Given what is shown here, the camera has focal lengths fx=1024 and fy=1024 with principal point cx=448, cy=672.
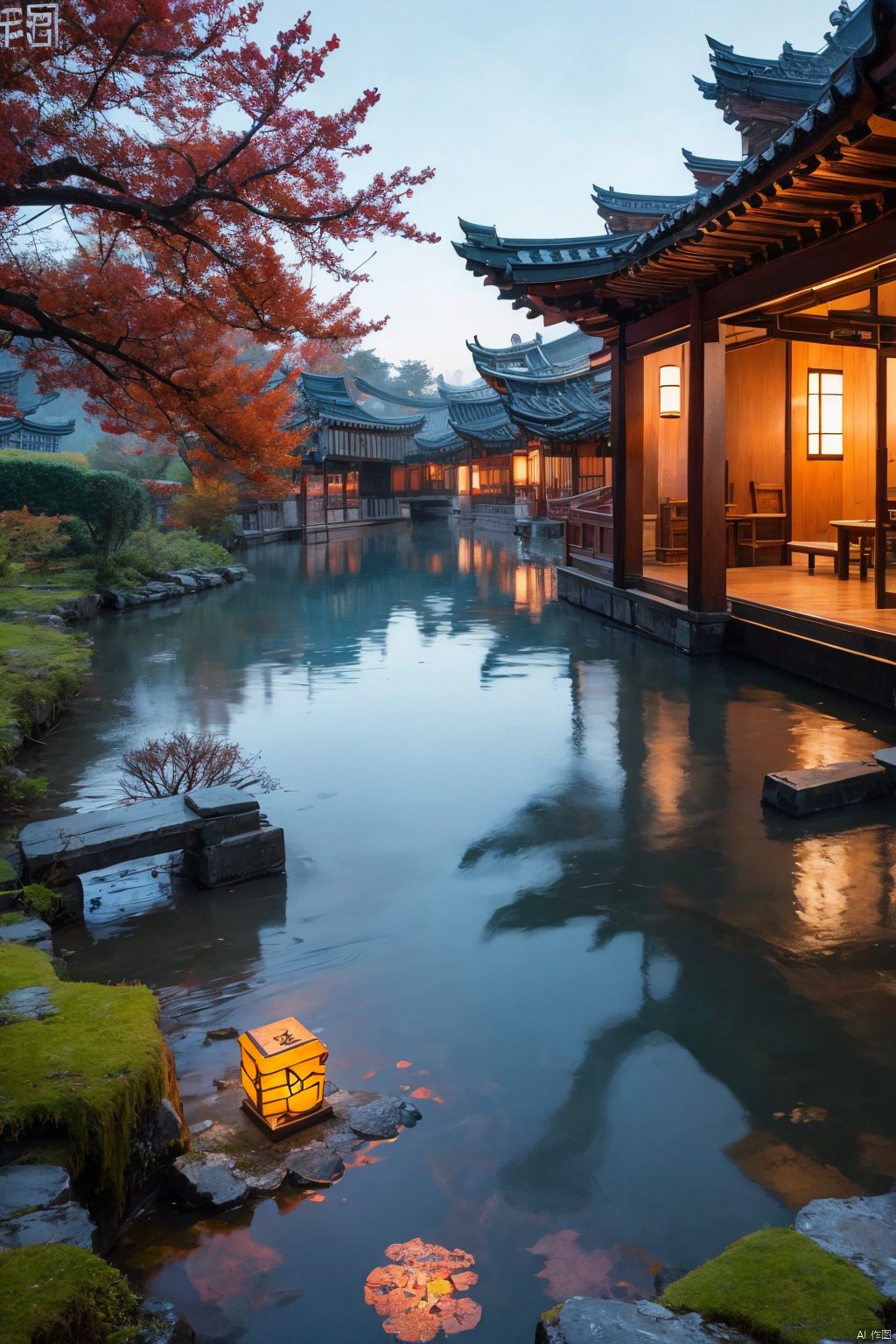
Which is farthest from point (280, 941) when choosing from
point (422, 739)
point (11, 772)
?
point (422, 739)

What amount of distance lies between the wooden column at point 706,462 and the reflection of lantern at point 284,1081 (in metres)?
9.26

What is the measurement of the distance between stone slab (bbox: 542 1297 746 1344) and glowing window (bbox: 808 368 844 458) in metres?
14.8

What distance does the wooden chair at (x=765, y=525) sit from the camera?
15219mm

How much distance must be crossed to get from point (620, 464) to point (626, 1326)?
43.6 ft

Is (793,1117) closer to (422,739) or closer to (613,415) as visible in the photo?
(422,739)

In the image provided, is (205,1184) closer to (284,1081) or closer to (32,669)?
(284,1081)

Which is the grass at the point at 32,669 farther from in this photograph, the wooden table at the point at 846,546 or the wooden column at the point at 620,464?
the wooden table at the point at 846,546

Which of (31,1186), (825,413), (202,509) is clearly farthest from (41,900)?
(202,509)

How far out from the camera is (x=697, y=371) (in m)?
11.6

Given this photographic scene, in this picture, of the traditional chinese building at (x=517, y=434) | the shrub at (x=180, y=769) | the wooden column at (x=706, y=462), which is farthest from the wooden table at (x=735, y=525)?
the shrub at (x=180, y=769)

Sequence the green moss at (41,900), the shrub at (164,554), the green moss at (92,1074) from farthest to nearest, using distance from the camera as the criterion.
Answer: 1. the shrub at (164,554)
2. the green moss at (41,900)
3. the green moss at (92,1074)

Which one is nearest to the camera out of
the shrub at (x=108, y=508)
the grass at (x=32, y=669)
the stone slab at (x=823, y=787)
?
the stone slab at (x=823, y=787)

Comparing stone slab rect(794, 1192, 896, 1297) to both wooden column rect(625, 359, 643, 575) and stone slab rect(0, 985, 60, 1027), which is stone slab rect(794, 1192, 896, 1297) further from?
wooden column rect(625, 359, 643, 575)

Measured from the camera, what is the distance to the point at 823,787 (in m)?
6.49
